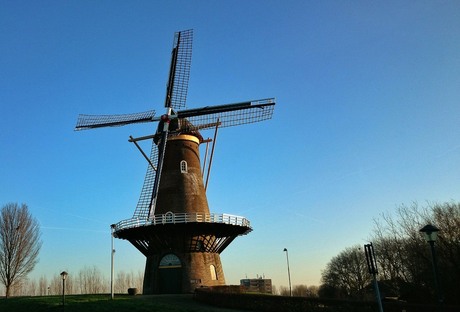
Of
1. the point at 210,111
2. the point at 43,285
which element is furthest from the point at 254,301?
the point at 43,285

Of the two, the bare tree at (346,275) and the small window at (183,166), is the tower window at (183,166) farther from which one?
the bare tree at (346,275)

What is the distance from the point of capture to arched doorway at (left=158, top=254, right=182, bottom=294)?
88.3 ft

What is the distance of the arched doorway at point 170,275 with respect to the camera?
2692 centimetres

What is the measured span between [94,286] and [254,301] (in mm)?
65584

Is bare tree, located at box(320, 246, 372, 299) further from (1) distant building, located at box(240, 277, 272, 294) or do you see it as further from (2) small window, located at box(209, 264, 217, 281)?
(2) small window, located at box(209, 264, 217, 281)

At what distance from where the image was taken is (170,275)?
27188 mm

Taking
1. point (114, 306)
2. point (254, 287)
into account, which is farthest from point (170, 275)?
point (254, 287)

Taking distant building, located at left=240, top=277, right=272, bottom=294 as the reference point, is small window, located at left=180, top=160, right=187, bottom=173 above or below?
above

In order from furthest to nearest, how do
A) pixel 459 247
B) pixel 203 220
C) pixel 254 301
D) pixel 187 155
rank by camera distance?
pixel 187 155 < pixel 203 220 < pixel 459 247 < pixel 254 301

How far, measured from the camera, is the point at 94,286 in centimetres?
7606

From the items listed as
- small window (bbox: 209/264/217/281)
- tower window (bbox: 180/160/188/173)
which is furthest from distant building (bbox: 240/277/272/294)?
tower window (bbox: 180/160/188/173)

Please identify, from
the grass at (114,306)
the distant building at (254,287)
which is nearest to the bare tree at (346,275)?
the distant building at (254,287)

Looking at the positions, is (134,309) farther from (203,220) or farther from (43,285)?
(43,285)

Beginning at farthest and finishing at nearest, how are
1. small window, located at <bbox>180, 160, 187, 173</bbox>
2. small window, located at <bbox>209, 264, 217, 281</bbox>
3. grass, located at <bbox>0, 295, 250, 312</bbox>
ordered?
small window, located at <bbox>180, 160, 187, 173</bbox> < small window, located at <bbox>209, 264, 217, 281</bbox> < grass, located at <bbox>0, 295, 250, 312</bbox>
